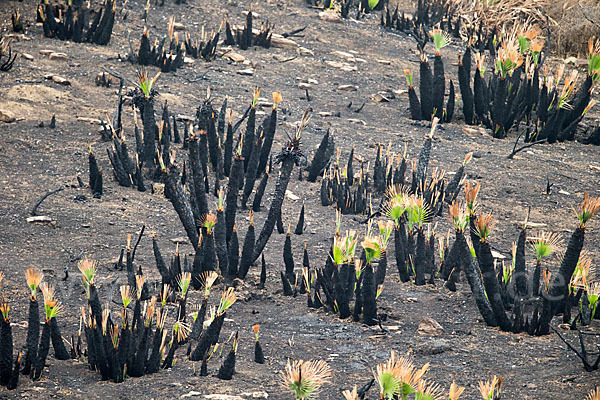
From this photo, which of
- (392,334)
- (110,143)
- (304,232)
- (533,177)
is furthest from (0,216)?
(533,177)

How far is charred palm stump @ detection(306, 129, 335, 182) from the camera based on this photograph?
279 inches

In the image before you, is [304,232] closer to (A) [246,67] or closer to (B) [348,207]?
(B) [348,207]

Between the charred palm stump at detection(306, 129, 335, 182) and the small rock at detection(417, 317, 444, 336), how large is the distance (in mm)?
3348

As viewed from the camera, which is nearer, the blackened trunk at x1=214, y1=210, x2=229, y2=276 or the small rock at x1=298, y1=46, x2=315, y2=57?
the blackened trunk at x1=214, y1=210, x2=229, y2=276

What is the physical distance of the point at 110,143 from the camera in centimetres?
727

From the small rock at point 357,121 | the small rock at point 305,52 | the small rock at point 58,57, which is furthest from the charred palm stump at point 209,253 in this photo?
the small rock at point 305,52

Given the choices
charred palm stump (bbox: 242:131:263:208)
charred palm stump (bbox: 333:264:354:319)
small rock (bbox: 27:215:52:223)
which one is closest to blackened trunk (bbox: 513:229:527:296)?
charred palm stump (bbox: 333:264:354:319)

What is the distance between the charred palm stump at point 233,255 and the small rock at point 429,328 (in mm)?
1384

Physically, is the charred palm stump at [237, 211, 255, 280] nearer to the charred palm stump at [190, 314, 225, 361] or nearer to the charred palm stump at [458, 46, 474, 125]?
the charred palm stump at [190, 314, 225, 361]

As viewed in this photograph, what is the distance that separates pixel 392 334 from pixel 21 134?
5.08m

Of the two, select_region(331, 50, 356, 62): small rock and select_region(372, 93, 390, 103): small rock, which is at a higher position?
select_region(331, 50, 356, 62): small rock

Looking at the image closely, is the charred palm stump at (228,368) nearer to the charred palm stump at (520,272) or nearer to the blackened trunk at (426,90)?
the charred palm stump at (520,272)

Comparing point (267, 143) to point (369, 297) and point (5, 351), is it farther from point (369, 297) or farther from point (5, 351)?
point (5, 351)

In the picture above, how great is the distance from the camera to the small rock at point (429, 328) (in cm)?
392
